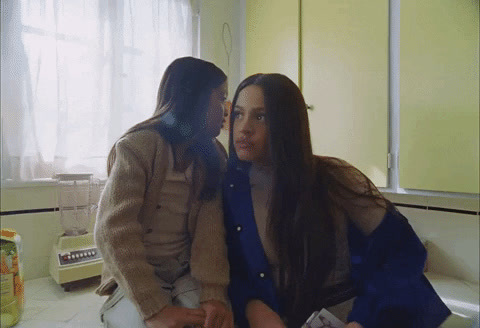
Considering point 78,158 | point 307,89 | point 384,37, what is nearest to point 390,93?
point 384,37

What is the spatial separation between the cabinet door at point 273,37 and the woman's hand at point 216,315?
3.10 feet

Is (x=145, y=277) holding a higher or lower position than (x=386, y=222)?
lower

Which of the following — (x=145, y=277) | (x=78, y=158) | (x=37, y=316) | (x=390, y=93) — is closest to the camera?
(x=145, y=277)

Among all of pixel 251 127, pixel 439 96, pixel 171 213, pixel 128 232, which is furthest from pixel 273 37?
pixel 128 232

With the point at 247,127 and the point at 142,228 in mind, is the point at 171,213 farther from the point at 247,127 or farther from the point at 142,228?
the point at 247,127

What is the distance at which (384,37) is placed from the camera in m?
1.06

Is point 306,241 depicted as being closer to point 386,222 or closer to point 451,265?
point 386,222

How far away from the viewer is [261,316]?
2.36 ft

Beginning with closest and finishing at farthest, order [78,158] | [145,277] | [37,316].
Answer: [145,277] < [37,316] < [78,158]

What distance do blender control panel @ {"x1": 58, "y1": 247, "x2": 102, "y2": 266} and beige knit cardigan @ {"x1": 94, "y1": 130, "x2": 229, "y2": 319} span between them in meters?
0.28

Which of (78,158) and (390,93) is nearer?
Result: (390,93)

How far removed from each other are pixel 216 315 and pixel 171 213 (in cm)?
25

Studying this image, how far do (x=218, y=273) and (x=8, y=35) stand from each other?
105 cm

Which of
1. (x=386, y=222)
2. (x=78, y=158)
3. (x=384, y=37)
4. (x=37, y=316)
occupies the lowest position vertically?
(x=37, y=316)
